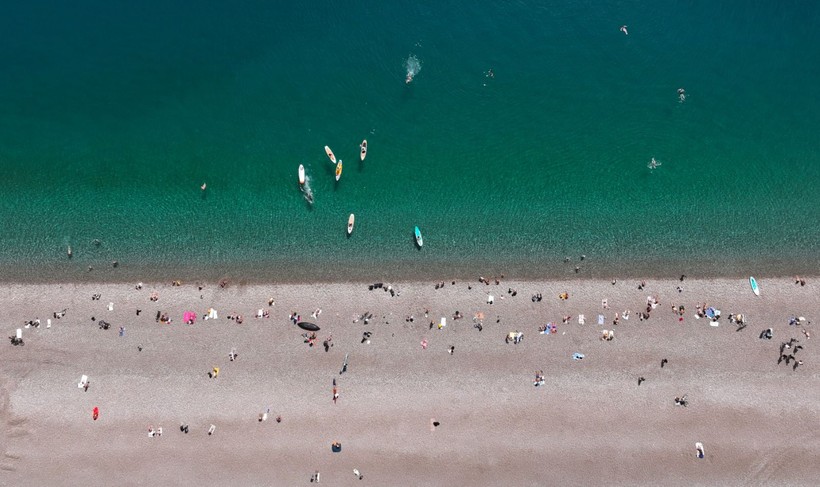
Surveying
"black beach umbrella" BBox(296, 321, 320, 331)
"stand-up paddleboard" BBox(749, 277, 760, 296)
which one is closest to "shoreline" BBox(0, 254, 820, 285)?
"stand-up paddleboard" BBox(749, 277, 760, 296)

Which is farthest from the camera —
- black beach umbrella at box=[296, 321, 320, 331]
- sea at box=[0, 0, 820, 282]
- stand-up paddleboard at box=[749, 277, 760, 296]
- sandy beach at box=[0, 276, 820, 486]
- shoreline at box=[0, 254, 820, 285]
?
sea at box=[0, 0, 820, 282]

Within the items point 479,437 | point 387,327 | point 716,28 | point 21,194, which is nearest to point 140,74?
point 21,194

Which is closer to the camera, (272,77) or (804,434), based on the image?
(804,434)

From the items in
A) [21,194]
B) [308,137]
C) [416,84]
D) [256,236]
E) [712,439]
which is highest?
[416,84]

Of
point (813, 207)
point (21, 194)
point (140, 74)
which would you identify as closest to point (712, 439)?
point (813, 207)

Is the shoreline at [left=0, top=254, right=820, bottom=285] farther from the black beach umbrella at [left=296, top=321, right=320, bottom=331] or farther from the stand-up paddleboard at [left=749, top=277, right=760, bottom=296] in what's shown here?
the black beach umbrella at [left=296, top=321, right=320, bottom=331]

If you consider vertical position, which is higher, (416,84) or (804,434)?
(416,84)

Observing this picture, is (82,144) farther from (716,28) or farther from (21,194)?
(716,28)
